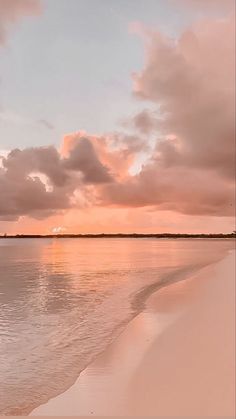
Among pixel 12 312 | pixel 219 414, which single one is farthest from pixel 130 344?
pixel 12 312

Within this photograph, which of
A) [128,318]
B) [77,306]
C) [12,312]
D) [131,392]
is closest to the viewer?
[131,392]

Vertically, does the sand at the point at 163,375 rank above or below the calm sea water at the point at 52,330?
above

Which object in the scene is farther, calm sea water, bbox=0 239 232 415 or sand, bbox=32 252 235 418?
calm sea water, bbox=0 239 232 415

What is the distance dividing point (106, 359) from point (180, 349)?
234 centimetres

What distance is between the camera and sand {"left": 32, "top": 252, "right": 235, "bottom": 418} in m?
A: 9.03

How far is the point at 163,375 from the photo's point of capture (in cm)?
1104

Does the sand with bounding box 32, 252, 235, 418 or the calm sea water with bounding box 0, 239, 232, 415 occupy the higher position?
the sand with bounding box 32, 252, 235, 418

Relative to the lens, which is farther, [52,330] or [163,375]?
[52,330]

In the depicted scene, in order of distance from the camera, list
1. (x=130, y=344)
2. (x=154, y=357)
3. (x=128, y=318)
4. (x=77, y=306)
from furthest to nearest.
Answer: (x=77, y=306) < (x=128, y=318) < (x=130, y=344) < (x=154, y=357)

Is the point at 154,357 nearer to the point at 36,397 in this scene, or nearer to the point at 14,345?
the point at 36,397

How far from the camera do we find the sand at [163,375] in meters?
9.03

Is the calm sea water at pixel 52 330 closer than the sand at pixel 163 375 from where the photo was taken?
No

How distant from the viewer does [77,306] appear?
2595 centimetres

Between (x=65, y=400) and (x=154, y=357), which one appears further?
(x=154, y=357)
